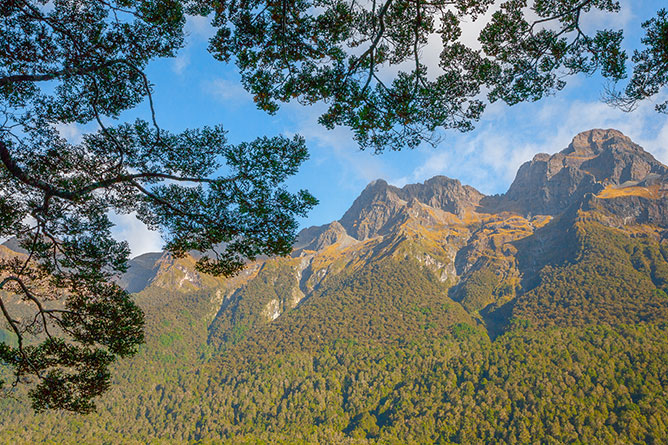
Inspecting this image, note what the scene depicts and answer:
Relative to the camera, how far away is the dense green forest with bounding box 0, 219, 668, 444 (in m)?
77.4

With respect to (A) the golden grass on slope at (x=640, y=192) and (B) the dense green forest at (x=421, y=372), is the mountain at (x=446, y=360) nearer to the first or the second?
(B) the dense green forest at (x=421, y=372)

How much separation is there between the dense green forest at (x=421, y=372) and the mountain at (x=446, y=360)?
533 mm

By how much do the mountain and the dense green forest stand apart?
1.75 feet

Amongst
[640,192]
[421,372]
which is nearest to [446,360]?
[421,372]

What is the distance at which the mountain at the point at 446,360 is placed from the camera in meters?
79.0

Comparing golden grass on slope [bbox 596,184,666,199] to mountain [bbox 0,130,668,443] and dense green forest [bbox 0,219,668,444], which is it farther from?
dense green forest [bbox 0,219,668,444]

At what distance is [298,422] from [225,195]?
4362 inches

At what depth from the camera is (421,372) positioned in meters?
112

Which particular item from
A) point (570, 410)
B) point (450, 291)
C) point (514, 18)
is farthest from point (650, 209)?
point (514, 18)

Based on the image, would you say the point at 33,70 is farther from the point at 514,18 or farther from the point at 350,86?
the point at 514,18

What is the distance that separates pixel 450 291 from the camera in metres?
192

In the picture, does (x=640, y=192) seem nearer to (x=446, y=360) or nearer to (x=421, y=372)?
(x=446, y=360)

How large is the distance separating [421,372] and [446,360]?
10.2m

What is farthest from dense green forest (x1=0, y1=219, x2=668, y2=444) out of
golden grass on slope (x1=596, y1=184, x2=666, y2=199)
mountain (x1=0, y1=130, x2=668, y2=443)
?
golden grass on slope (x1=596, y1=184, x2=666, y2=199)
